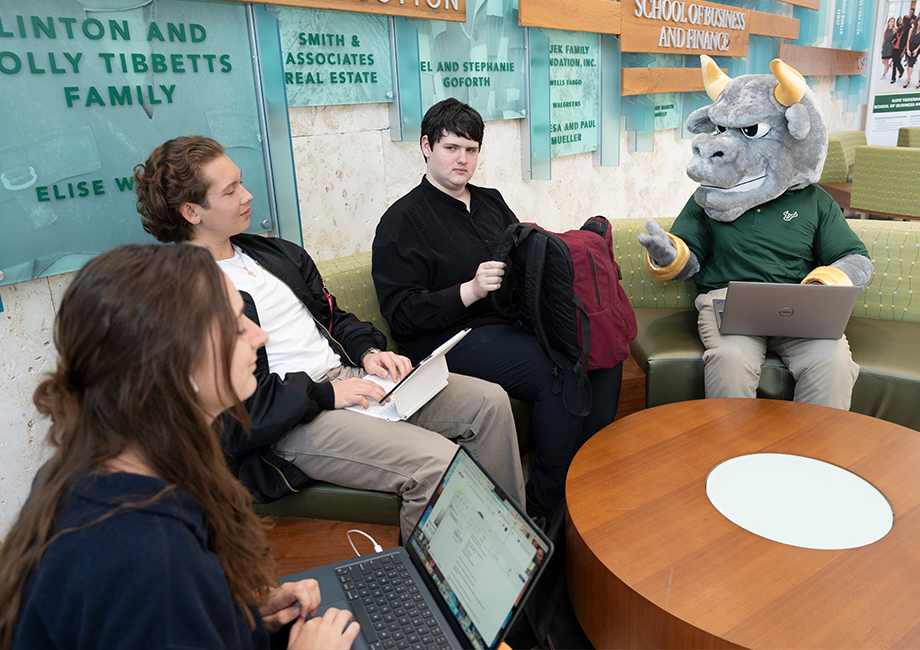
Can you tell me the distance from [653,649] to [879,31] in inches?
313

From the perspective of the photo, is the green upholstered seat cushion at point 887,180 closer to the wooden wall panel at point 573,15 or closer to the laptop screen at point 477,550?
the wooden wall panel at point 573,15

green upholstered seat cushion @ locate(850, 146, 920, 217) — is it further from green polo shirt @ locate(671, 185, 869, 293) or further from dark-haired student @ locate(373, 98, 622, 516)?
dark-haired student @ locate(373, 98, 622, 516)

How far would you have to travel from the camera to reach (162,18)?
6.44ft

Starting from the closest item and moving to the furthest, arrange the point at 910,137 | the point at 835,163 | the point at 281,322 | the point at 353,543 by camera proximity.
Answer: the point at 353,543 → the point at 281,322 → the point at 835,163 → the point at 910,137

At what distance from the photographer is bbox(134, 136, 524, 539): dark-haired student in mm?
1634

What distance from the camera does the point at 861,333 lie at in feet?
8.59

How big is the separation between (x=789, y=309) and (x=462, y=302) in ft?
3.63

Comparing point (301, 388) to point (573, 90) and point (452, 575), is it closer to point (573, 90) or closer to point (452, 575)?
point (452, 575)

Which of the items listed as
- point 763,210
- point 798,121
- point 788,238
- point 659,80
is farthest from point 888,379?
Result: point 659,80

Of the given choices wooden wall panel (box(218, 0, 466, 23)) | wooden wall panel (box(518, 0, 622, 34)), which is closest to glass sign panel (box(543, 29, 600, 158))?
wooden wall panel (box(518, 0, 622, 34))

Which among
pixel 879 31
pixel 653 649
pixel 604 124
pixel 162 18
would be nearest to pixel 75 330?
pixel 653 649

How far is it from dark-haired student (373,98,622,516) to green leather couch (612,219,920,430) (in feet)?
1.35

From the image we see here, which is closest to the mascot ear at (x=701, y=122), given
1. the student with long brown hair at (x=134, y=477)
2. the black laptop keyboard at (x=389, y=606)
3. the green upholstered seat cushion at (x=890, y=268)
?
the green upholstered seat cushion at (x=890, y=268)

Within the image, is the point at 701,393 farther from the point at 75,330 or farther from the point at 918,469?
the point at 75,330
